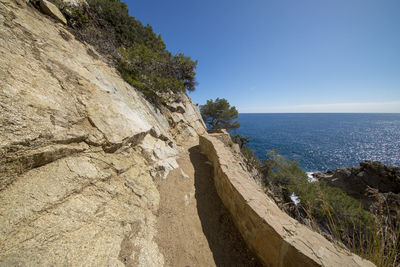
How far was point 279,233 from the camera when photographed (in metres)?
2.52

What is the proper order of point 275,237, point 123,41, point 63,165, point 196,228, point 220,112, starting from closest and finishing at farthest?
point 275,237, point 63,165, point 196,228, point 123,41, point 220,112

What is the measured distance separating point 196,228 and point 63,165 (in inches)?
144

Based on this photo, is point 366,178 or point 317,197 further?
point 366,178

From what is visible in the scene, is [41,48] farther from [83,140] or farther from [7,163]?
[7,163]

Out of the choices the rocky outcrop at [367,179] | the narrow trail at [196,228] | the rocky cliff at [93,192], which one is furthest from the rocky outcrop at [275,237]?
the rocky outcrop at [367,179]

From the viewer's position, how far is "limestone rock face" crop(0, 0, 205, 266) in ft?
6.95

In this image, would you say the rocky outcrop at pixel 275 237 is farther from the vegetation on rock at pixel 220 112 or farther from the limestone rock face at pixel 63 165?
the vegetation on rock at pixel 220 112

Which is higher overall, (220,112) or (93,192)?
(220,112)

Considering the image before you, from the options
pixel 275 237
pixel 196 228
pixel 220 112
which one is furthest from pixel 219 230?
pixel 220 112

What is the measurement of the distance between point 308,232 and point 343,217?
12263 millimetres

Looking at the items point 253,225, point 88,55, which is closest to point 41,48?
point 88,55

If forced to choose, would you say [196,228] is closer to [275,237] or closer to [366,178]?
[275,237]

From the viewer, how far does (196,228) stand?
3686 millimetres

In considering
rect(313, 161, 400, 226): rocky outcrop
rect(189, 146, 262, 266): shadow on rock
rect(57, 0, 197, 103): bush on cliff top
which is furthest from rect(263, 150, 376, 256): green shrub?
rect(57, 0, 197, 103): bush on cliff top
